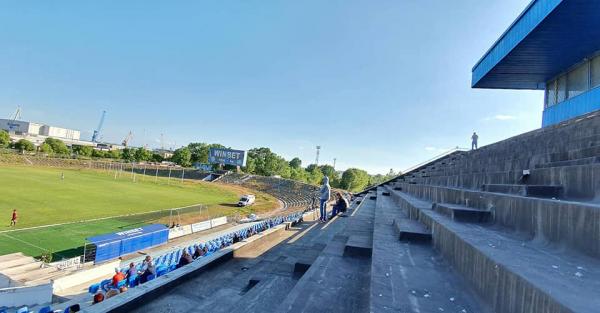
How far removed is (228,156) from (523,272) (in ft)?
288

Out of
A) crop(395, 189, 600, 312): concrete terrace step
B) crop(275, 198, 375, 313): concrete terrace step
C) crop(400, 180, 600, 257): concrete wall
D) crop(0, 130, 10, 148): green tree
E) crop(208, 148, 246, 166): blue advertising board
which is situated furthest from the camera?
crop(0, 130, 10, 148): green tree

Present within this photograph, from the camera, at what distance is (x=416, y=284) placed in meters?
2.53

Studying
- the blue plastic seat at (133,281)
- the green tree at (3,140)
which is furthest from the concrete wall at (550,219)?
the green tree at (3,140)

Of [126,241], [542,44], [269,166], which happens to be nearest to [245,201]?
[126,241]

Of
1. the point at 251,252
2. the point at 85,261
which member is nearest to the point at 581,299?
the point at 251,252

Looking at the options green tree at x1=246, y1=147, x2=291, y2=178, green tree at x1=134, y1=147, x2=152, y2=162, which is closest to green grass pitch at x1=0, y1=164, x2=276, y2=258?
green tree at x1=246, y1=147, x2=291, y2=178

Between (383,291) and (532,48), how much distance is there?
12.6 meters

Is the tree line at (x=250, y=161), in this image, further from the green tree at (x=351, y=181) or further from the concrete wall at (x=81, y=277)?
the concrete wall at (x=81, y=277)

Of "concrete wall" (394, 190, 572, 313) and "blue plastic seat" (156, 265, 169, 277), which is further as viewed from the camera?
"blue plastic seat" (156, 265, 169, 277)

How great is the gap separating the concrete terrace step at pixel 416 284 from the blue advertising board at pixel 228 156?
83.9 meters

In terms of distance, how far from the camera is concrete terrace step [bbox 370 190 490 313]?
2104 millimetres

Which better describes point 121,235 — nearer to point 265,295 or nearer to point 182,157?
point 265,295

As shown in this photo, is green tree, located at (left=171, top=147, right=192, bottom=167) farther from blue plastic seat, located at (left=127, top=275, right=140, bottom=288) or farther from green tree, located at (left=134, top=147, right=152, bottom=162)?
blue plastic seat, located at (left=127, top=275, right=140, bottom=288)

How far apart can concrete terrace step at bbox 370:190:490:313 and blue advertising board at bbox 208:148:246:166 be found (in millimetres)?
83899
